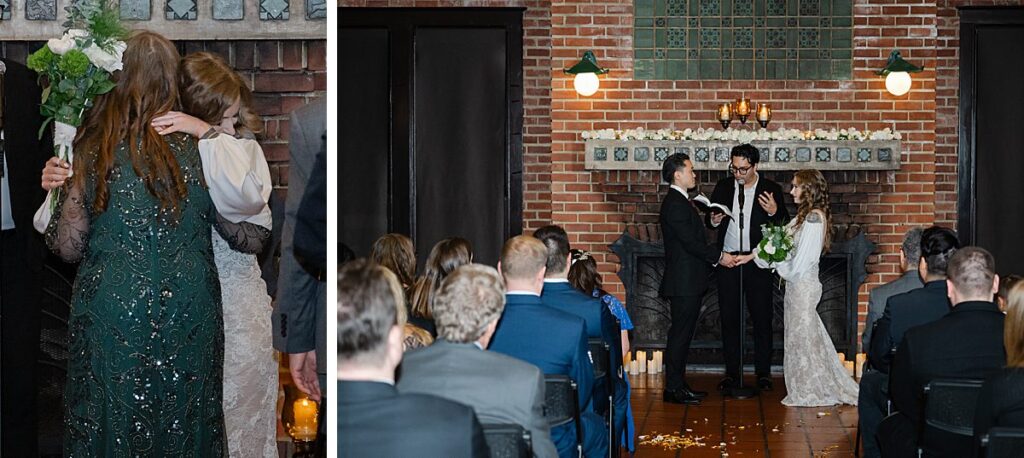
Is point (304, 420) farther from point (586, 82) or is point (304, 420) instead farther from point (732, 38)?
point (732, 38)

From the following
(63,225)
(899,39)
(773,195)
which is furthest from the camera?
(899,39)

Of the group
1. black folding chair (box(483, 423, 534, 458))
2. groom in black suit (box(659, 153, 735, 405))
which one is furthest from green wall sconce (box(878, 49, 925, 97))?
black folding chair (box(483, 423, 534, 458))

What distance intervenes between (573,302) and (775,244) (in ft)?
9.11

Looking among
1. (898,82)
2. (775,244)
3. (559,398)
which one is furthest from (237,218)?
(898,82)

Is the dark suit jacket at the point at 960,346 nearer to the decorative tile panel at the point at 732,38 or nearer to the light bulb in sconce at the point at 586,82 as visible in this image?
the light bulb in sconce at the point at 586,82

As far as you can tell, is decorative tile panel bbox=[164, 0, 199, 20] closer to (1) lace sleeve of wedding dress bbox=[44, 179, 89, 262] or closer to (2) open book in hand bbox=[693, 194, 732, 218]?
(1) lace sleeve of wedding dress bbox=[44, 179, 89, 262]

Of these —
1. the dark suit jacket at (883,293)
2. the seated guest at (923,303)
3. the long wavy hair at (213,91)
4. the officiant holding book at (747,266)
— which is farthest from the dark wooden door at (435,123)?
the long wavy hair at (213,91)

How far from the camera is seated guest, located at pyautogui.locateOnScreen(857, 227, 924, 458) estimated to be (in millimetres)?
5492

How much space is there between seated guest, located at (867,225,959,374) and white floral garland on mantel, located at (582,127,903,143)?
346 cm

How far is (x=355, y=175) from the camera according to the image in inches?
363

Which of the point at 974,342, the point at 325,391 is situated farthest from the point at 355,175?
the point at 325,391

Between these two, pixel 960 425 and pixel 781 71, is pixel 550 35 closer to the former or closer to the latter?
pixel 781 71

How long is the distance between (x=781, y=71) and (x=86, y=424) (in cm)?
696

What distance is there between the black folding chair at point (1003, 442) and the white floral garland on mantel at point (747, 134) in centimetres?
520
